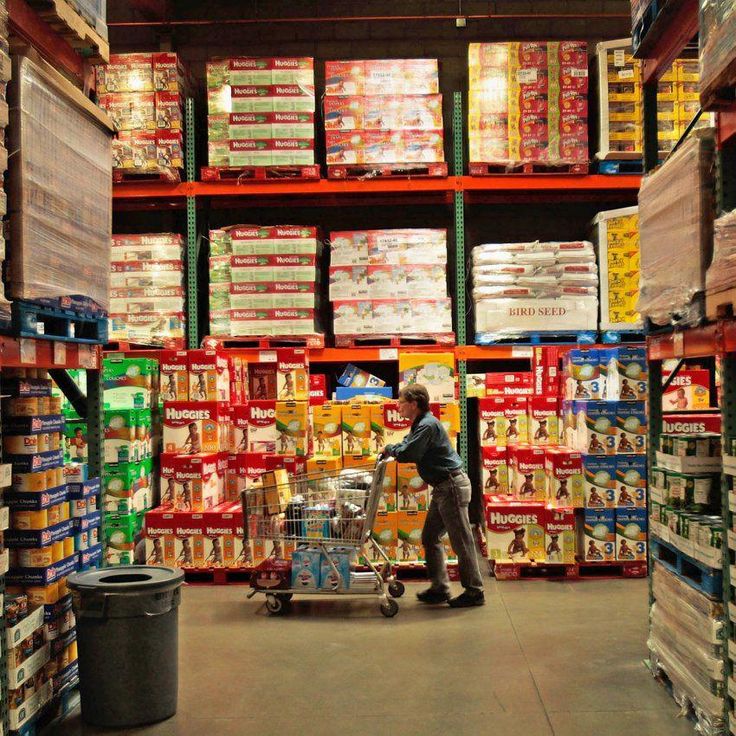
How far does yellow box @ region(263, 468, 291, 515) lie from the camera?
6.18 metres

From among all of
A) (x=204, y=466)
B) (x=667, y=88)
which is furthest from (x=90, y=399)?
(x=667, y=88)

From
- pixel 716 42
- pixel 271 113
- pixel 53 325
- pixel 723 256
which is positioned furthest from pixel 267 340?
pixel 716 42

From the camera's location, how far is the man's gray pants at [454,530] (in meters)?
6.24

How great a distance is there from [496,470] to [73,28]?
5.12 meters

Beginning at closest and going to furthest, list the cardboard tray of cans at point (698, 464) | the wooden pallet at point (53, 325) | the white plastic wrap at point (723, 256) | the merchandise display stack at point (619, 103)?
the white plastic wrap at point (723, 256) → the wooden pallet at point (53, 325) → the cardboard tray of cans at point (698, 464) → the merchandise display stack at point (619, 103)

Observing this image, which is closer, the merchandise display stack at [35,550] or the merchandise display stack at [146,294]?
the merchandise display stack at [35,550]

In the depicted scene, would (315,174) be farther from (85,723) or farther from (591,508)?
(85,723)

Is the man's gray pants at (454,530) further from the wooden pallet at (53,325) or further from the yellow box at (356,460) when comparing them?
the wooden pallet at (53,325)

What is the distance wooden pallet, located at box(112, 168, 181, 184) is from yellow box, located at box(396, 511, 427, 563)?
13.8 ft

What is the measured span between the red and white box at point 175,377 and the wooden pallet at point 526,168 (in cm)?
354

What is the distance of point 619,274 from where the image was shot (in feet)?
27.2

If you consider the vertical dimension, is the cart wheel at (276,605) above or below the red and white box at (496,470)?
below

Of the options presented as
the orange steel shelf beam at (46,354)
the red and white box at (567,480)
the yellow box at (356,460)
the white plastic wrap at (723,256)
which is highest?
the white plastic wrap at (723,256)

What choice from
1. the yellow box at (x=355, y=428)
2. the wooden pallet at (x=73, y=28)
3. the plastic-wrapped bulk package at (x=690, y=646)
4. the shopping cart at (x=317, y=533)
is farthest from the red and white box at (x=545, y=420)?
the wooden pallet at (x=73, y=28)
